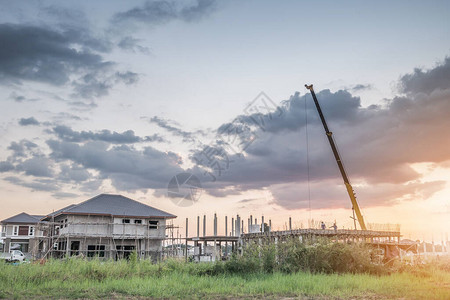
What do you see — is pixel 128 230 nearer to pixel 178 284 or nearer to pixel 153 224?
pixel 153 224

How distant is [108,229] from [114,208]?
8.29 ft

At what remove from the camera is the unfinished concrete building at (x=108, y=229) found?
43.1 metres

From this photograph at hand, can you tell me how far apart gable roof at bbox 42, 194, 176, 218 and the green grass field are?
21836 millimetres

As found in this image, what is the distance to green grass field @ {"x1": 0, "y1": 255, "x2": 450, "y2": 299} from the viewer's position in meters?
16.0

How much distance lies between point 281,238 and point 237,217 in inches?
719

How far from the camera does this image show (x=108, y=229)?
44375 millimetres

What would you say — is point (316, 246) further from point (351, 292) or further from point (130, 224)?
point (130, 224)

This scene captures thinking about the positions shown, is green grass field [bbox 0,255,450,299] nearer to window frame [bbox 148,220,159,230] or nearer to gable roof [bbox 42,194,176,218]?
gable roof [bbox 42,194,176,218]

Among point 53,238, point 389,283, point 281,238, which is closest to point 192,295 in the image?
point 389,283

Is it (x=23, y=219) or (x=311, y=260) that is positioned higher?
(x=23, y=219)

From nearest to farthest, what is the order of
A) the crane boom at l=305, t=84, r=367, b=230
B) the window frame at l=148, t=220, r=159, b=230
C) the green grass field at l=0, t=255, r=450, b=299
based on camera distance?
1. the green grass field at l=0, t=255, r=450, b=299
2. the crane boom at l=305, t=84, r=367, b=230
3. the window frame at l=148, t=220, r=159, b=230

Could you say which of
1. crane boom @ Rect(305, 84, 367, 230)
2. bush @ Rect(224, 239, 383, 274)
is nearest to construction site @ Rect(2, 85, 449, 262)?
crane boom @ Rect(305, 84, 367, 230)

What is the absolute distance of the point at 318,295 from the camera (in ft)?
52.9

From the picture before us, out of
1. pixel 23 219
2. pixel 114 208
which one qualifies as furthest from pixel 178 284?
pixel 23 219
